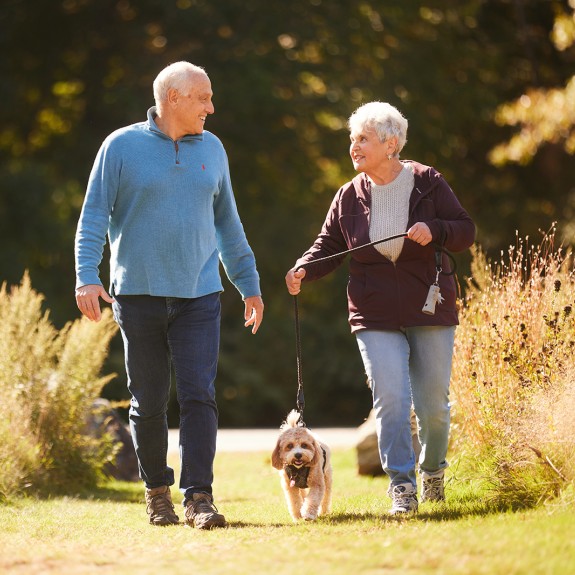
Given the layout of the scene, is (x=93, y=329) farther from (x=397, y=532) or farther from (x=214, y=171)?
(x=397, y=532)

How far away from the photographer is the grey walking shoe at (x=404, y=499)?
212 inches

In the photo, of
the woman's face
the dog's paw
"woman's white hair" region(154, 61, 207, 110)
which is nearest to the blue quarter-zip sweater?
"woman's white hair" region(154, 61, 207, 110)

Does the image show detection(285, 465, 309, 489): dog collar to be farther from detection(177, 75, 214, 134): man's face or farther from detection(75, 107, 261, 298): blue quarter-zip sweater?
detection(177, 75, 214, 134): man's face

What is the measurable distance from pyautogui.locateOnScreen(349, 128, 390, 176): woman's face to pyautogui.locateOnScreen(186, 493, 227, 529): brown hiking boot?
1810mm

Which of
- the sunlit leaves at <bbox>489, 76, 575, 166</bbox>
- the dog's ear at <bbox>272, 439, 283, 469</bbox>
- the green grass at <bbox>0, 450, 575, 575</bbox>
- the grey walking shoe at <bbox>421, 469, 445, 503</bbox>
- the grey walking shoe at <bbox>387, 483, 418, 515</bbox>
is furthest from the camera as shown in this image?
the sunlit leaves at <bbox>489, 76, 575, 166</bbox>

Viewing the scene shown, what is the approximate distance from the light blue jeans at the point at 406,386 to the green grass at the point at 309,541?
0.32 m

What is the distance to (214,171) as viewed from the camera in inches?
220

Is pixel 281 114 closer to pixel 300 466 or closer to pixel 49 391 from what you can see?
pixel 49 391

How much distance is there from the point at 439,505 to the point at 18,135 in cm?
1553

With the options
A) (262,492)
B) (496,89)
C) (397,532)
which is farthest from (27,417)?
(496,89)

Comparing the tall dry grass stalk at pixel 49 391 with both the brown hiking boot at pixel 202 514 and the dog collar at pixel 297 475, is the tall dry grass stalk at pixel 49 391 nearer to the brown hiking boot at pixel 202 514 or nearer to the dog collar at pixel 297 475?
the brown hiking boot at pixel 202 514

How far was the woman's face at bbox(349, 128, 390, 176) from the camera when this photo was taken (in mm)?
5539

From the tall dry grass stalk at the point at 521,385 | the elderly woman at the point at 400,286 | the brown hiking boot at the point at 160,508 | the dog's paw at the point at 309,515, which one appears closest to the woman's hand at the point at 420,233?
the elderly woman at the point at 400,286

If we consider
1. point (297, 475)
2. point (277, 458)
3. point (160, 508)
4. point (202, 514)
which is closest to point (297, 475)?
→ point (297, 475)
